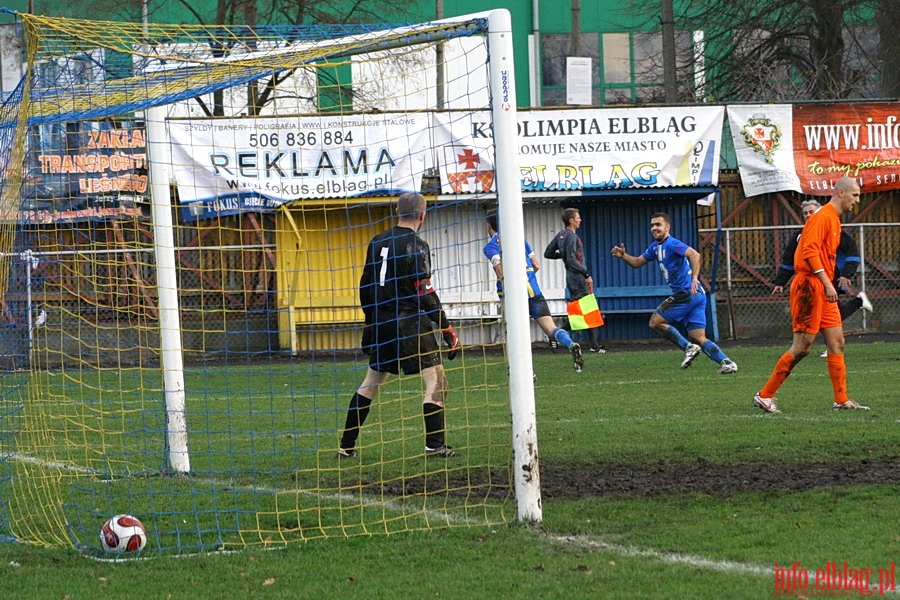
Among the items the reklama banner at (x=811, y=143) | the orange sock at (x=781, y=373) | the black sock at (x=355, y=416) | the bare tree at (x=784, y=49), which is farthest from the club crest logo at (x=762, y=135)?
the black sock at (x=355, y=416)

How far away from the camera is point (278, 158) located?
2011 centimetres

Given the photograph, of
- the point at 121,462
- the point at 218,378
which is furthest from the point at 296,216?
the point at 121,462

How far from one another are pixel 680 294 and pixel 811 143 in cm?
870

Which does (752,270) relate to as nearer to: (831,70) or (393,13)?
(831,70)

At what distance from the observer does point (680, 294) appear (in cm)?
1451

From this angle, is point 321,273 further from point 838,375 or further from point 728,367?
point 838,375

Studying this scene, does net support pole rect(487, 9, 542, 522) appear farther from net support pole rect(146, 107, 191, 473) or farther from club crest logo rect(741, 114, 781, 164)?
club crest logo rect(741, 114, 781, 164)

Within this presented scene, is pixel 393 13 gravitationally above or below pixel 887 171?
above

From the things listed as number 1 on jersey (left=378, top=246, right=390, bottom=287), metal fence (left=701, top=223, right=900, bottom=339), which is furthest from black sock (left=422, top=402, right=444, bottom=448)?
metal fence (left=701, top=223, right=900, bottom=339)

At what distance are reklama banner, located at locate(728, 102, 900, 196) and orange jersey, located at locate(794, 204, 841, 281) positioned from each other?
37.8 feet

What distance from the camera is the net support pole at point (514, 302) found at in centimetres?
646

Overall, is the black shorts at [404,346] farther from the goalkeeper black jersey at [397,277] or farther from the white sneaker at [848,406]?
the white sneaker at [848,406]

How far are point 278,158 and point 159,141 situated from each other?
1188cm

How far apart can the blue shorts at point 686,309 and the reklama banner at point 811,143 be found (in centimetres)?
780
